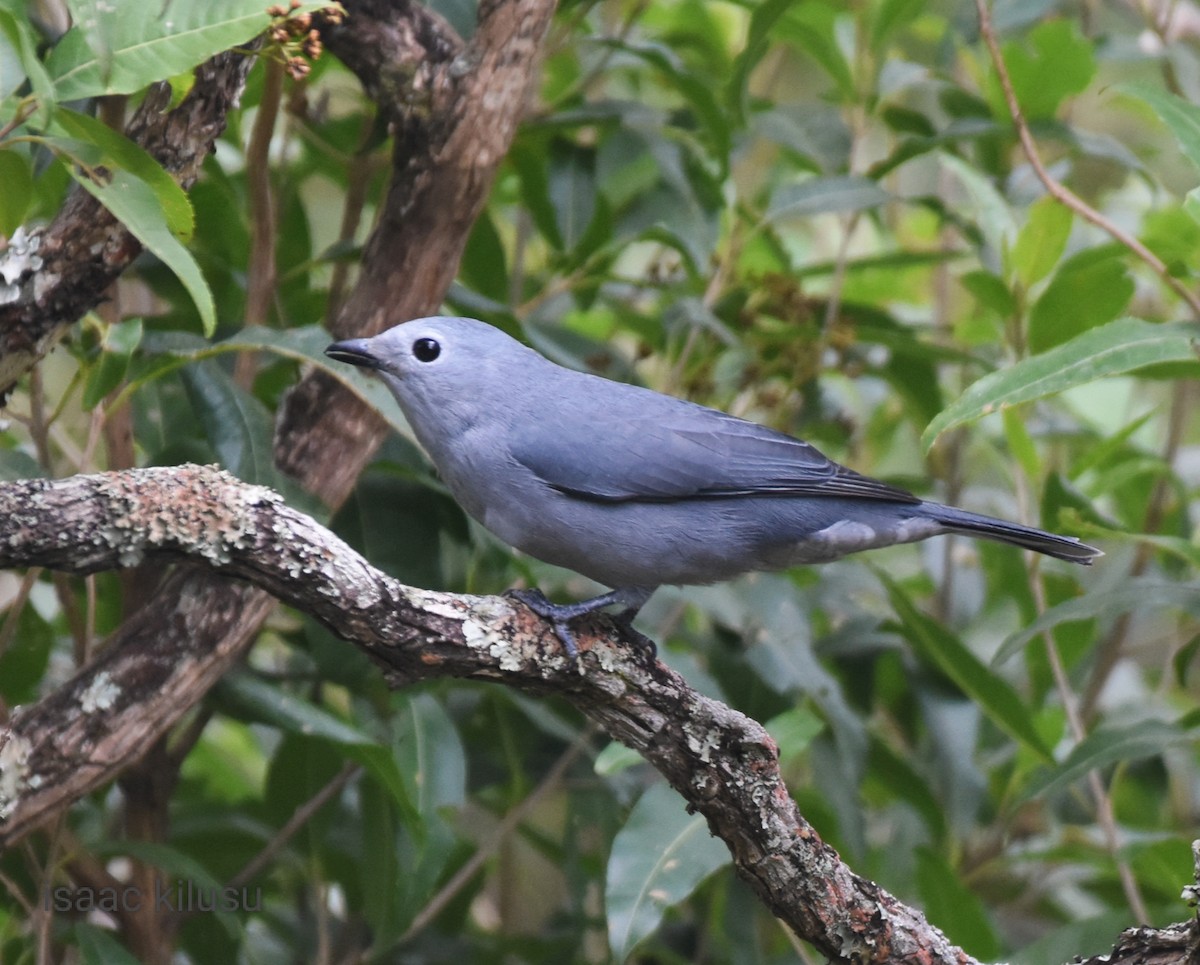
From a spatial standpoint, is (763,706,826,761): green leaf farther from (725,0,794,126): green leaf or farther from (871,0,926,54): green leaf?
(871,0,926,54): green leaf

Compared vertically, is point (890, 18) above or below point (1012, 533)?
above

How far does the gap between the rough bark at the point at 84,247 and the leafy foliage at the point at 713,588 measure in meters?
0.11

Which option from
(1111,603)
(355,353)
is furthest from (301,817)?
(1111,603)

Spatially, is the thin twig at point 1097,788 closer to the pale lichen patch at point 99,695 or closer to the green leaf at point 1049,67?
the green leaf at point 1049,67

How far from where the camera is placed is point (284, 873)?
13.5ft

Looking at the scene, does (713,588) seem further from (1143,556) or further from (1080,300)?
(1143,556)

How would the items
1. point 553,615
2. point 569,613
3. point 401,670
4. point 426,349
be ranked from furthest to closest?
1. point 426,349
2. point 569,613
3. point 553,615
4. point 401,670

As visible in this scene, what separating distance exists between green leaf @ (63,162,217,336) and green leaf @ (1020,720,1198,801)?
2278 mm

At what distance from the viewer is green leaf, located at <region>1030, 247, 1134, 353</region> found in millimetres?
3479

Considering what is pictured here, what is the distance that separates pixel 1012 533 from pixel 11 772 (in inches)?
83.9

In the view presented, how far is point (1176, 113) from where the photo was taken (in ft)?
8.92

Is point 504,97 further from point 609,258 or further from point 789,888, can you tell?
point 789,888

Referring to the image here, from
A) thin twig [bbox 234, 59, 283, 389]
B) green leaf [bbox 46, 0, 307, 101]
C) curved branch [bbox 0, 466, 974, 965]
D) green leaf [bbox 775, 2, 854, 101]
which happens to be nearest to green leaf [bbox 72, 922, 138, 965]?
curved branch [bbox 0, 466, 974, 965]

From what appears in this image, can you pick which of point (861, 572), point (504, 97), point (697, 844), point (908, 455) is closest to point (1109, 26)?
point (908, 455)
